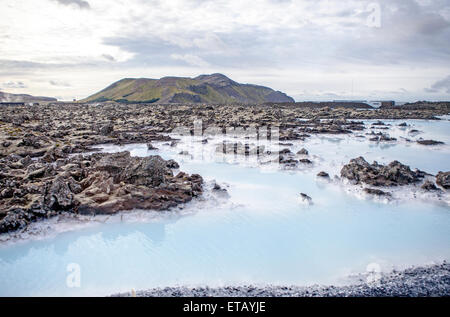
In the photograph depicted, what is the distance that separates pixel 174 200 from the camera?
12.3 metres

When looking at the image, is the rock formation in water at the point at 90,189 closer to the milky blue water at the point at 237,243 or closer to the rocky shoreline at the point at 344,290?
the milky blue water at the point at 237,243

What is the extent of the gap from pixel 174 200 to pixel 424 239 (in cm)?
887

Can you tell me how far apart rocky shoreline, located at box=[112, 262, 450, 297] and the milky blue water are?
1.11ft

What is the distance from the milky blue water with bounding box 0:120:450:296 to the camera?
295 inches

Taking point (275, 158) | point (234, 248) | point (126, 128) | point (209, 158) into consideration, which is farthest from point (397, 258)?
point (126, 128)

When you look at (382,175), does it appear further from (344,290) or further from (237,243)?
(344,290)

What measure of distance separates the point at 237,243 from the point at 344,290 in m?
3.46

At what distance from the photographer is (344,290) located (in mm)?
6875

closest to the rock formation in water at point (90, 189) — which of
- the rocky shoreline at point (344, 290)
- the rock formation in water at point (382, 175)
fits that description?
the rocky shoreline at point (344, 290)

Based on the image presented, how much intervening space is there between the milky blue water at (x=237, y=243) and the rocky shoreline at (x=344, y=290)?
0.34 m

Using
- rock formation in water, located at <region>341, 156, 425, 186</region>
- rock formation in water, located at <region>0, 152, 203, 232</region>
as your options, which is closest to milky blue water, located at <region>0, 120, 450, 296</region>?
rock formation in water, located at <region>0, 152, 203, 232</region>

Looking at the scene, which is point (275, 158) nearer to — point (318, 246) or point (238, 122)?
point (318, 246)

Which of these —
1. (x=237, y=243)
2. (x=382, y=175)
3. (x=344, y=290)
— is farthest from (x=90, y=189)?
(x=382, y=175)

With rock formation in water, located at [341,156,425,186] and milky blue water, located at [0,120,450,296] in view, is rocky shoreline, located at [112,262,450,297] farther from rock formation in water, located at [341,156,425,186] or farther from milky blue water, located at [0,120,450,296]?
rock formation in water, located at [341,156,425,186]
